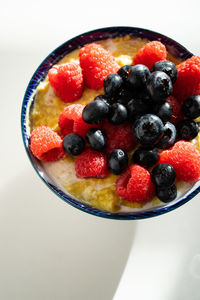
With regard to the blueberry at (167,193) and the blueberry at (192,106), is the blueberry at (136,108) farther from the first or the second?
the blueberry at (167,193)

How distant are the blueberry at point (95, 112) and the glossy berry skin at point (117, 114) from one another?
30 mm

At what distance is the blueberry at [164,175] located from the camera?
4.33ft

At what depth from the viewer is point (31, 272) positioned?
1771 mm

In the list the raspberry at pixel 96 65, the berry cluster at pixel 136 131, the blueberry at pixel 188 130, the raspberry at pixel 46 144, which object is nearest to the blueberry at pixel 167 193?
the berry cluster at pixel 136 131

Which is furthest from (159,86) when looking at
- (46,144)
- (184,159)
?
(46,144)

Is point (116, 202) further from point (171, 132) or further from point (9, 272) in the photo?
point (9, 272)

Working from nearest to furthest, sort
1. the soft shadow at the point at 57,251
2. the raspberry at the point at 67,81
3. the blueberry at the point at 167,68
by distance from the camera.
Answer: the blueberry at the point at 167,68 → the raspberry at the point at 67,81 → the soft shadow at the point at 57,251

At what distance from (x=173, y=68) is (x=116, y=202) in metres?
0.63

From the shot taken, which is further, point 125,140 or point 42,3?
point 42,3

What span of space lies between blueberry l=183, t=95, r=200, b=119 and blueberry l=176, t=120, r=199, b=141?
0.03m

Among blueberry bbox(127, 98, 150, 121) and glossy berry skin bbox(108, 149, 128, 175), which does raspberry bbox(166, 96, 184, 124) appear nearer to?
blueberry bbox(127, 98, 150, 121)

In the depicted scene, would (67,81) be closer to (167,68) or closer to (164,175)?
(167,68)

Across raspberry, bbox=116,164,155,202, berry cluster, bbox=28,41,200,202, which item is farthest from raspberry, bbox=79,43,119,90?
raspberry, bbox=116,164,155,202

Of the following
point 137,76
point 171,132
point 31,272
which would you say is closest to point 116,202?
point 171,132
